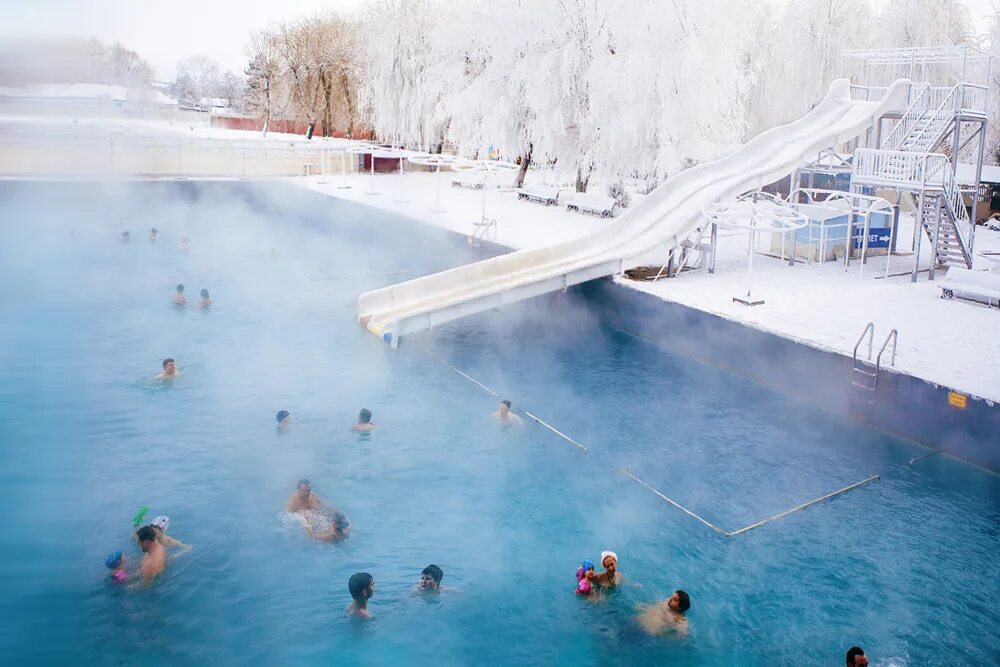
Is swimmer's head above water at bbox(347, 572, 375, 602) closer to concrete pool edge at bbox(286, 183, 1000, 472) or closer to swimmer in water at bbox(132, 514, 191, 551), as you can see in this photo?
swimmer in water at bbox(132, 514, 191, 551)

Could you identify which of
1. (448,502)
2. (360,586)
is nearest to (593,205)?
(448,502)

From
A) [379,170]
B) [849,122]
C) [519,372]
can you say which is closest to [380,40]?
[379,170]

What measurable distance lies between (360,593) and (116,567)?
2171 mm

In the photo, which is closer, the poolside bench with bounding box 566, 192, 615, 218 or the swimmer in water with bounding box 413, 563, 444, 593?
the swimmer in water with bounding box 413, 563, 444, 593

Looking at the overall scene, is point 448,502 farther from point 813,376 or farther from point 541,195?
point 541,195

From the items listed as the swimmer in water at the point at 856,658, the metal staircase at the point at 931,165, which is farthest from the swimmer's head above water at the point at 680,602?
the metal staircase at the point at 931,165

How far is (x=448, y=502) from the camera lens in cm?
902

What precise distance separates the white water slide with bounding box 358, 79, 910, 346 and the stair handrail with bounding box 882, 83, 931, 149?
410 mm

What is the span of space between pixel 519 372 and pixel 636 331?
2.72 m

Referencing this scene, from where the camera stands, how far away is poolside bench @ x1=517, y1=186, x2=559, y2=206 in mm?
25188

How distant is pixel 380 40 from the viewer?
34031 mm

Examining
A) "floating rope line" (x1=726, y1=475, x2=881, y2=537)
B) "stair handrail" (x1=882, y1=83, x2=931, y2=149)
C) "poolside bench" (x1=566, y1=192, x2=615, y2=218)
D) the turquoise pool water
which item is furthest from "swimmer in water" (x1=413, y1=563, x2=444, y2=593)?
"poolside bench" (x1=566, y1=192, x2=615, y2=218)

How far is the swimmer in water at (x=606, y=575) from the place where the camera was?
24.1ft

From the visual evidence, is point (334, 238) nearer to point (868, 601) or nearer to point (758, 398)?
point (758, 398)
